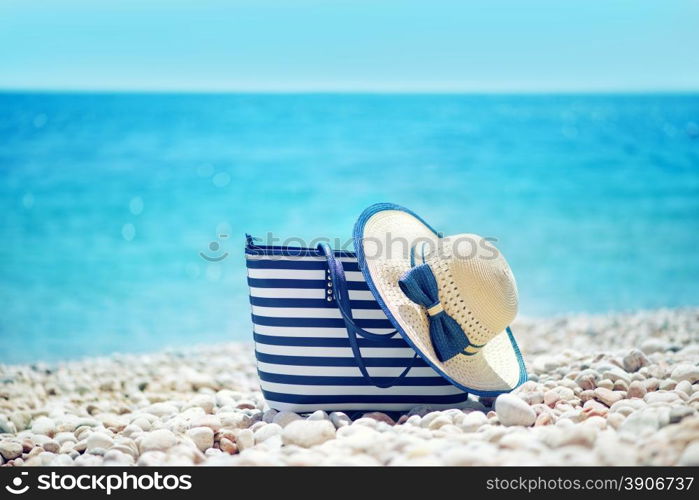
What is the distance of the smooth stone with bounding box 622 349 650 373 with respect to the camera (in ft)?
12.2

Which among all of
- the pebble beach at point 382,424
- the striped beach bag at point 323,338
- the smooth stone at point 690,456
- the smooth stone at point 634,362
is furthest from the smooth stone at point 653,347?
the smooth stone at point 690,456

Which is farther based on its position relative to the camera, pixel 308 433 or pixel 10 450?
pixel 10 450

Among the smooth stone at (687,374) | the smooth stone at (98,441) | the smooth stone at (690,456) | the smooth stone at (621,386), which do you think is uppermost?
the smooth stone at (687,374)

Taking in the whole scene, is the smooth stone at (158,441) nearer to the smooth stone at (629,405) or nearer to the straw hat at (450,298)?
the straw hat at (450,298)

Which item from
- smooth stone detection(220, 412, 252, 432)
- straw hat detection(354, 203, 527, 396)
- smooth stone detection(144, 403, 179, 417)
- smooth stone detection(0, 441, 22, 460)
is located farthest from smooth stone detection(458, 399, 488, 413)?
smooth stone detection(0, 441, 22, 460)

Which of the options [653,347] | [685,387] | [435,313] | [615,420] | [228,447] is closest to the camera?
[615,420]

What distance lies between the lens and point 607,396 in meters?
3.18

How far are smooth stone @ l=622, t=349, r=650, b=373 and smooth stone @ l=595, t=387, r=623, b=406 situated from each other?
552 millimetres

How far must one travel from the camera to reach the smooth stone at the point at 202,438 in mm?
2963

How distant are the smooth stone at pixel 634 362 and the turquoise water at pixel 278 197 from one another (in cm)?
442

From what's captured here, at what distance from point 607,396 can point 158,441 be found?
1.74 metres

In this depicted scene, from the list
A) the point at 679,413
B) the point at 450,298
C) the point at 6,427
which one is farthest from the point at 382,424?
the point at 6,427

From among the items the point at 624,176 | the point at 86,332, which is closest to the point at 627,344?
the point at 86,332

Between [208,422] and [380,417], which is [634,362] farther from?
[208,422]
